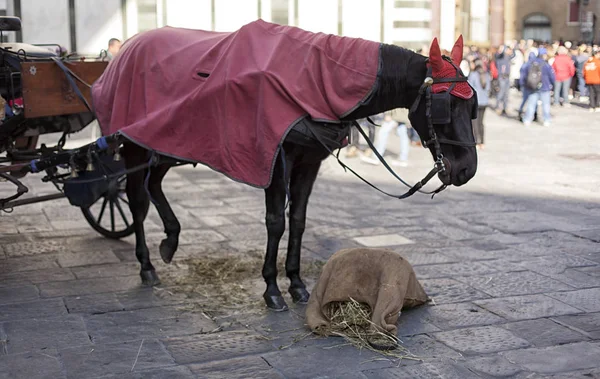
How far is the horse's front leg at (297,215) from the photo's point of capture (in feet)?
17.7

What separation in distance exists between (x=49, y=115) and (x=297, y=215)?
198 centimetres

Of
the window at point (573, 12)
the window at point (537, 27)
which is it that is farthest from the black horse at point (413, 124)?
the window at point (537, 27)

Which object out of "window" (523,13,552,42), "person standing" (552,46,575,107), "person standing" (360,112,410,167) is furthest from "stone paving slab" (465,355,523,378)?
"window" (523,13,552,42)

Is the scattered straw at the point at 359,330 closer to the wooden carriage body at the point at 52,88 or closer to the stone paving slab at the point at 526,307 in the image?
the stone paving slab at the point at 526,307

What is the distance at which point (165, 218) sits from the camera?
605 cm

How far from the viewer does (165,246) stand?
6.03 metres

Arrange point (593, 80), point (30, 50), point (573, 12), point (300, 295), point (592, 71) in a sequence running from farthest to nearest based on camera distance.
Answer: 1. point (573, 12)
2. point (593, 80)
3. point (592, 71)
4. point (30, 50)
5. point (300, 295)

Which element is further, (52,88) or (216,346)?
(52,88)

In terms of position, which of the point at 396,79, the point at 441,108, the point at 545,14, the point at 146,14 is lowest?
the point at 441,108

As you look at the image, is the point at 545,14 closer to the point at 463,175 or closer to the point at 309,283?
the point at 309,283

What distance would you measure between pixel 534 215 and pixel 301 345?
445 centimetres

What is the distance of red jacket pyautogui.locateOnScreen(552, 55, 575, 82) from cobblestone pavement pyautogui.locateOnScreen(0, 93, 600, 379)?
12.3 m

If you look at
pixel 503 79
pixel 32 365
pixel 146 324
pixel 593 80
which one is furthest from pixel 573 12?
pixel 32 365

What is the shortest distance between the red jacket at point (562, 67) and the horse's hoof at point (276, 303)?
1799cm
